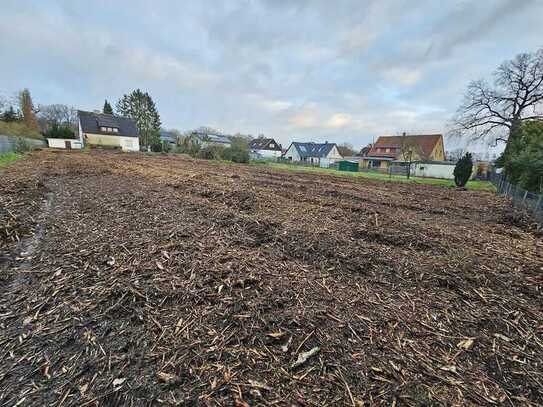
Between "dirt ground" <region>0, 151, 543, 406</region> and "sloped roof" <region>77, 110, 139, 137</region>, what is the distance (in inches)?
1771

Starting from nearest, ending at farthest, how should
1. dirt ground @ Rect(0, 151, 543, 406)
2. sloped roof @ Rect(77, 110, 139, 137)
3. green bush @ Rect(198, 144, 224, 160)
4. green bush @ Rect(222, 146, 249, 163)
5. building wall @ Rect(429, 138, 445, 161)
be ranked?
1. dirt ground @ Rect(0, 151, 543, 406)
2. green bush @ Rect(222, 146, 249, 163)
3. green bush @ Rect(198, 144, 224, 160)
4. sloped roof @ Rect(77, 110, 139, 137)
5. building wall @ Rect(429, 138, 445, 161)

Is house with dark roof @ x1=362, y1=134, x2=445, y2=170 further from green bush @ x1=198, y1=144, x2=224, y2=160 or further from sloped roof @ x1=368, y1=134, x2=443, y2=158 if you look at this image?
green bush @ x1=198, y1=144, x2=224, y2=160

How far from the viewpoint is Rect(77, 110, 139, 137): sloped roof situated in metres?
39.2

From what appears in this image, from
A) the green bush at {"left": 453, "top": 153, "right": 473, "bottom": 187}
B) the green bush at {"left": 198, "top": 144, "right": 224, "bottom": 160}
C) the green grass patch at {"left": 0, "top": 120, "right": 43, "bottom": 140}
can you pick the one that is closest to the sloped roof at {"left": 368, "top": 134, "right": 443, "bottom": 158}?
the green bush at {"left": 453, "top": 153, "right": 473, "bottom": 187}

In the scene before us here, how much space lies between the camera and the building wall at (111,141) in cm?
3887

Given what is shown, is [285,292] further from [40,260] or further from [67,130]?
[67,130]

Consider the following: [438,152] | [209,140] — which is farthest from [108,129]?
[438,152]

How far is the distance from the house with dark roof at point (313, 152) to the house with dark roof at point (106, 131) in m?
31.9

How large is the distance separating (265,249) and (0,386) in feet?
8.17

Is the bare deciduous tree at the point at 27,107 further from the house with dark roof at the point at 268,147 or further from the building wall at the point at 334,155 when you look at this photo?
the building wall at the point at 334,155

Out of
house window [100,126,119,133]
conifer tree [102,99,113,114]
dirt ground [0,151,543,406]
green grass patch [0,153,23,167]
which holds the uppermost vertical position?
conifer tree [102,99,113,114]

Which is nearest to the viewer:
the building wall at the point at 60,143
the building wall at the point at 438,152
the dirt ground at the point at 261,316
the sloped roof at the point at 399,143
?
the dirt ground at the point at 261,316

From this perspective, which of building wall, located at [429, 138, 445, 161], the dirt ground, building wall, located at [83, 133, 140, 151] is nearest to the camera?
the dirt ground

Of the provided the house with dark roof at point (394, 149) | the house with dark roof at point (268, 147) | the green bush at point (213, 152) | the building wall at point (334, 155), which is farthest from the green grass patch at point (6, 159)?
the house with dark roof at point (268, 147)
